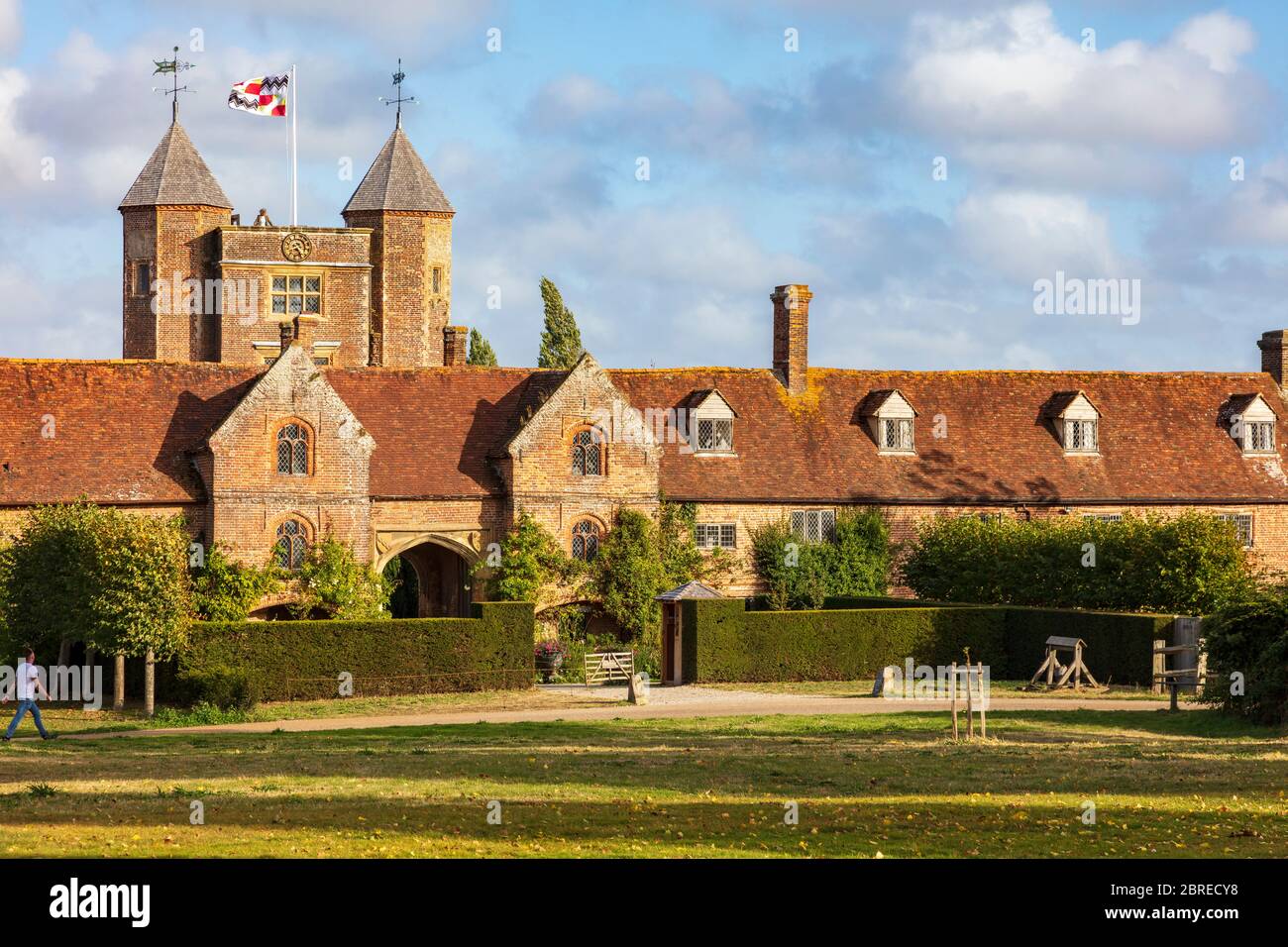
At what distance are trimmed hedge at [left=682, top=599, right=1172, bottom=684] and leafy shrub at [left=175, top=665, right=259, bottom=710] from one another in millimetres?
11090

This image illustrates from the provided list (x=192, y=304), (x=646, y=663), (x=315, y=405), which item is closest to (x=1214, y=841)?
(x=646, y=663)

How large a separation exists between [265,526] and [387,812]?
27092 mm

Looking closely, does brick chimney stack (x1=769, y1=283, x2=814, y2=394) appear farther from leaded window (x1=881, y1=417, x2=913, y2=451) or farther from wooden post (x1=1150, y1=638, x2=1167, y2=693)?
wooden post (x1=1150, y1=638, x2=1167, y2=693)

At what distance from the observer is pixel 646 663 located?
154 ft

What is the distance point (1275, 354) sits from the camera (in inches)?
2361

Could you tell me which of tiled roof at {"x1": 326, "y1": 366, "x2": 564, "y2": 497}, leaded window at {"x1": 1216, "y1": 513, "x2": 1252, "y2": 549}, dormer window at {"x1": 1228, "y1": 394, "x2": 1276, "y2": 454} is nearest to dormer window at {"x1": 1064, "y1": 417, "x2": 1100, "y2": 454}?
leaded window at {"x1": 1216, "y1": 513, "x2": 1252, "y2": 549}

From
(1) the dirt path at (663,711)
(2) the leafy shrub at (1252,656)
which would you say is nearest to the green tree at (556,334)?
(1) the dirt path at (663,711)

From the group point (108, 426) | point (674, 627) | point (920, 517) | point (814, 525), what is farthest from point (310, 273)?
point (674, 627)

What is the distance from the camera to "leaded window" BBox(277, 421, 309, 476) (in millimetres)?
46469

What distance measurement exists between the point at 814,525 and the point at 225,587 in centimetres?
1738

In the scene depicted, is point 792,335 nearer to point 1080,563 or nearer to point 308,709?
point 1080,563

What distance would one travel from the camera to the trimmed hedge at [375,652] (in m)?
39.7

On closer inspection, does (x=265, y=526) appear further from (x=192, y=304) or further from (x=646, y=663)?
(x=192, y=304)

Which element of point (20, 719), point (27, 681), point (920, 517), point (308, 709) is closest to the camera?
point (20, 719)
